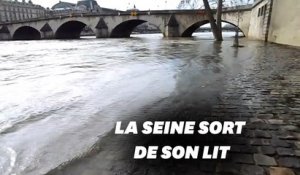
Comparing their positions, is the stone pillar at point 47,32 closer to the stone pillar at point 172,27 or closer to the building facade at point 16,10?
the stone pillar at point 172,27

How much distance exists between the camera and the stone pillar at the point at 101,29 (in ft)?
157

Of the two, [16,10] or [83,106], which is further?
[16,10]

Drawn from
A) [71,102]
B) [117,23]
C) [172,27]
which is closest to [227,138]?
[71,102]

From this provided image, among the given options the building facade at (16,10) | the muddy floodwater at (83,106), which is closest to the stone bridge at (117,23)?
the muddy floodwater at (83,106)

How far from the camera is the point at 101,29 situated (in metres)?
48.0

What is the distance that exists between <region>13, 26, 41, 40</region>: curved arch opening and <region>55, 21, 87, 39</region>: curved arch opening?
21.3 ft

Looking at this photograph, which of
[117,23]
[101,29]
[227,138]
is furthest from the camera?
[101,29]

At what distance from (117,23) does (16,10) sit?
66.8 metres

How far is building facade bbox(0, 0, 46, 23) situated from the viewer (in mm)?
90406

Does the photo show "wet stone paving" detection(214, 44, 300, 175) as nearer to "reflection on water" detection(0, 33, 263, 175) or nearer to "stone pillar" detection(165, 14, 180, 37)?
"reflection on water" detection(0, 33, 263, 175)

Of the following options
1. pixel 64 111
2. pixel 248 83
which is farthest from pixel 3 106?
pixel 248 83

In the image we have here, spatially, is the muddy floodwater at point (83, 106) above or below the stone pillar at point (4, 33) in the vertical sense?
above

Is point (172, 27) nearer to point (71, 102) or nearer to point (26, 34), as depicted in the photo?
point (26, 34)

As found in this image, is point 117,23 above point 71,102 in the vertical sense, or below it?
above
